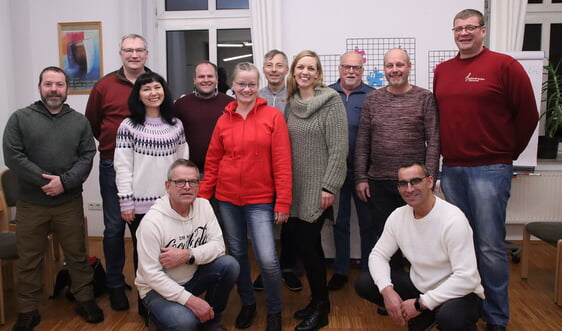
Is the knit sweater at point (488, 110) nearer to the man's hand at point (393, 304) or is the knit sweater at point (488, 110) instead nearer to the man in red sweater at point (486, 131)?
the man in red sweater at point (486, 131)

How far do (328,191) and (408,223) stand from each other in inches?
16.9

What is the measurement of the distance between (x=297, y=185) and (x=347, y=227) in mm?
1017

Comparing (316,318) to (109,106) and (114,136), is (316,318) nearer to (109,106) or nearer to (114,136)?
(114,136)

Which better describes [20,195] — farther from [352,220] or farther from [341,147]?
[352,220]

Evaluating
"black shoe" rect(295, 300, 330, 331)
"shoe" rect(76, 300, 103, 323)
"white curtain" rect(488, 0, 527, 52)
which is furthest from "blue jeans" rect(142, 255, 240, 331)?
"white curtain" rect(488, 0, 527, 52)

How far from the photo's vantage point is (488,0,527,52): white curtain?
378cm

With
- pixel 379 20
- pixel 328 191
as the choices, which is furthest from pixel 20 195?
pixel 379 20

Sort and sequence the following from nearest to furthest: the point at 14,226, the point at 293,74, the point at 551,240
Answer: the point at 293,74 < the point at 551,240 < the point at 14,226

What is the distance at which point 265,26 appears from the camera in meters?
3.88

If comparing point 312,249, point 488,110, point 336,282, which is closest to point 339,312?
point 336,282

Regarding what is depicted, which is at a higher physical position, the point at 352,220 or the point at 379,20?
the point at 379,20

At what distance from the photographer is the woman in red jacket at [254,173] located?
2.30 meters

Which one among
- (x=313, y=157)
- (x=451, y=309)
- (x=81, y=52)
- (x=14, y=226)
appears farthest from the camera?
(x=81, y=52)

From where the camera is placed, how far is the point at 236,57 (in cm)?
440
